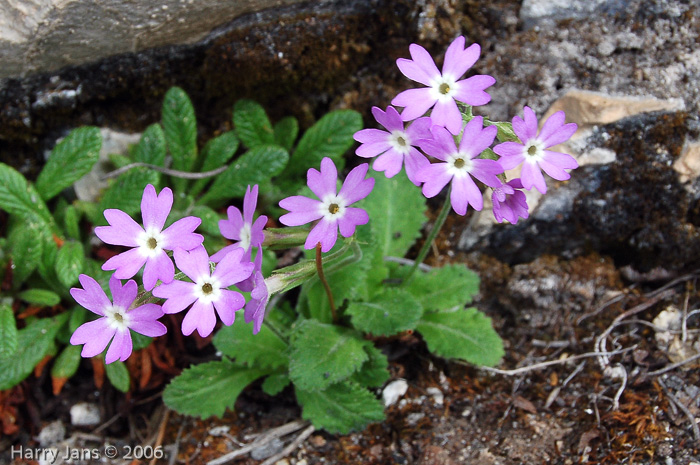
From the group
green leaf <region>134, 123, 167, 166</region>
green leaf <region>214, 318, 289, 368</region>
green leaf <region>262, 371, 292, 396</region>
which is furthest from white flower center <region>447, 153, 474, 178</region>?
green leaf <region>134, 123, 167, 166</region>

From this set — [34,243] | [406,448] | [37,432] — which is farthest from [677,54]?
[37,432]

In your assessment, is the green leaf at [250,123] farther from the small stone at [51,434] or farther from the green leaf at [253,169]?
the small stone at [51,434]

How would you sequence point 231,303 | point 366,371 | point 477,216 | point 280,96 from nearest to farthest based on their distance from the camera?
point 231,303
point 366,371
point 477,216
point 280,96

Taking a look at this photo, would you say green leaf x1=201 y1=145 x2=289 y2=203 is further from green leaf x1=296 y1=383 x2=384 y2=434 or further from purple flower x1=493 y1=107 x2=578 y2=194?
purple flower x1=493 y1=107 x2=578 y2=194

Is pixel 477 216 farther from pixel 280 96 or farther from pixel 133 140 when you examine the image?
pixel 133 140

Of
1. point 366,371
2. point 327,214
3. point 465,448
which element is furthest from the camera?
point 366,371

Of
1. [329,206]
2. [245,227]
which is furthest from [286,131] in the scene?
[329,206]

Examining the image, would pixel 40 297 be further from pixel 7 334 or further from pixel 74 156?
pixel 74 156
